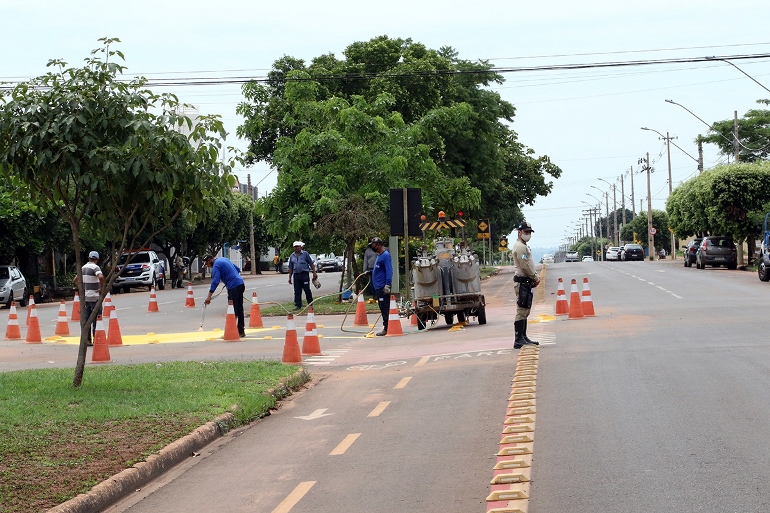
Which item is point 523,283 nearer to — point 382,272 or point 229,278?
point 382,272

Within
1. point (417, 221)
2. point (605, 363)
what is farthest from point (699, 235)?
point (605, 363)

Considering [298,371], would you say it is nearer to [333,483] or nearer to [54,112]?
[54,112]

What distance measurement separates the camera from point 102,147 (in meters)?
11.2

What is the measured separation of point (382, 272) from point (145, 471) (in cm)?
1252

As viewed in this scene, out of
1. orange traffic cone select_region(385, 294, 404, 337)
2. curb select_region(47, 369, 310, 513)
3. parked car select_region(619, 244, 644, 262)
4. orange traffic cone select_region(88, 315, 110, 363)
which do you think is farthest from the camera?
parked car select_region(619, 244, 644, 262)

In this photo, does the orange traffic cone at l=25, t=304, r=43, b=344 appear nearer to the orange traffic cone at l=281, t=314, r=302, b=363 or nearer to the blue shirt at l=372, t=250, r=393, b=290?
the blue shirt at l=372, t=250, r=393, b=290

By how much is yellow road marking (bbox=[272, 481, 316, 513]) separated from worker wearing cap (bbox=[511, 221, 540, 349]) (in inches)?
321

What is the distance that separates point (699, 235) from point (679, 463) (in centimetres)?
5499

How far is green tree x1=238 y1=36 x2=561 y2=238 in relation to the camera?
30.4 m

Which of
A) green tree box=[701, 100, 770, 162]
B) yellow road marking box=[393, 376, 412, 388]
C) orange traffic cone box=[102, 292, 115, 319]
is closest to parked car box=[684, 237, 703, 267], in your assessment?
green tree box=[701, 100, 770, 162]

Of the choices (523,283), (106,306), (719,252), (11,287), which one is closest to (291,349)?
(523,283)

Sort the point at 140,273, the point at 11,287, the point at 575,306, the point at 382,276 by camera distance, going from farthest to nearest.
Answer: the point at 140,273
the point at 11,287
the point at 575,306
the point at 382,276

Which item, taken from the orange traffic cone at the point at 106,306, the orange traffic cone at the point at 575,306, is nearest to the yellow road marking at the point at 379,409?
the orange traffic cone at the point at 575,306

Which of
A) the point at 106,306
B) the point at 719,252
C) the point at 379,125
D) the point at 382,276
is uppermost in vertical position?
the point at 379,125
